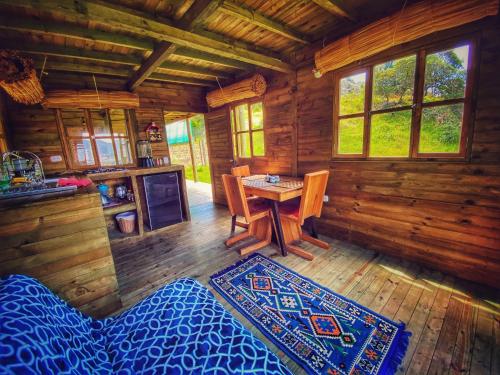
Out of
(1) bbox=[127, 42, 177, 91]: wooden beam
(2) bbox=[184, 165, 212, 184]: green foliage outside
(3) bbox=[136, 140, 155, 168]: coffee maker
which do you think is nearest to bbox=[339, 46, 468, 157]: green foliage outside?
(1) bbox=[127, 42, 177, 91]: wooden beam

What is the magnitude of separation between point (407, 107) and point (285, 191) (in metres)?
1.56

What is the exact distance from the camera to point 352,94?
108 inches

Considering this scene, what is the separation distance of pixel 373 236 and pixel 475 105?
162 cm

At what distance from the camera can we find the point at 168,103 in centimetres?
423

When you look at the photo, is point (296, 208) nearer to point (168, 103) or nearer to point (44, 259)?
point (44, 259)

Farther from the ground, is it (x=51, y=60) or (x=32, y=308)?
(x=51, y=60)

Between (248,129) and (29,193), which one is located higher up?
(248,129)

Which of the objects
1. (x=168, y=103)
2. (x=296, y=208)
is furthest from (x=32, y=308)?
(x=168, y=103)

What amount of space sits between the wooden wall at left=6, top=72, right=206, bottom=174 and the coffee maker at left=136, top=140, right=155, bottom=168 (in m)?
0.15

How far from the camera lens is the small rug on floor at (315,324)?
1418mm

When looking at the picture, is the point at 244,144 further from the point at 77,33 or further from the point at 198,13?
the point at 77,33

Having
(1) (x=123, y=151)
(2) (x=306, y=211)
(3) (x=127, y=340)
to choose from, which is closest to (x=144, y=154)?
(1) (x=123, y=151)

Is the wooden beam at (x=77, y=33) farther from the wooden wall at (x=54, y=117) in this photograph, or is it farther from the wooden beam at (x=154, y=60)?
the wooden wall at (x=54, y=117)

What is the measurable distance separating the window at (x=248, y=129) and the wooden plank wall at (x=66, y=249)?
2.85 m
